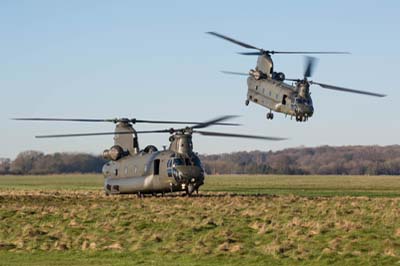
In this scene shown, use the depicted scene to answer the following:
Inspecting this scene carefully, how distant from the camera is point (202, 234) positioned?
98.5 ft

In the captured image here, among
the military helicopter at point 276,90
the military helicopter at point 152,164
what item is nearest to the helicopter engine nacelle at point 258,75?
the military helicopter at point 276,90

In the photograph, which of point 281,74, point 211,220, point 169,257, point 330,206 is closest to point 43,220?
point 211,220

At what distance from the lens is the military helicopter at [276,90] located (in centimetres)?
6056

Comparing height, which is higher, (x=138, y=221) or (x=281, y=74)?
(x=281, y=74)

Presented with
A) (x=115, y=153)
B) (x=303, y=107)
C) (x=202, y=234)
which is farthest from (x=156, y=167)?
(x=202, y=234)

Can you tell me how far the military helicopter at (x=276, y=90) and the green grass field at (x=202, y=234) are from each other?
1719 centimetres

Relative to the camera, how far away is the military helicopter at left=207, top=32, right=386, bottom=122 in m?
60.6

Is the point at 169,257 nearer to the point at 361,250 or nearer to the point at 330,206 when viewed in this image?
Answer: the point at 361,250

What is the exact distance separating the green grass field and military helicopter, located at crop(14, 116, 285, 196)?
4.67 metres

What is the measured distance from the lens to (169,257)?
2555 cm

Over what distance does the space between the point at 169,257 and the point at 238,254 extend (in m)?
2.17

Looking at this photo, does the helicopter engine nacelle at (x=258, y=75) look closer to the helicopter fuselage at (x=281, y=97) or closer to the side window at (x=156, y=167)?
the helicopter fuselage at (x=281, y=97)

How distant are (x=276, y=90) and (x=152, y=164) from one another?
53.4 ft

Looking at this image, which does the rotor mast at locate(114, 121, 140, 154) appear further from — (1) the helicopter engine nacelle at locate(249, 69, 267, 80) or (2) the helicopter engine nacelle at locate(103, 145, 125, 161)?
(1) the helicopter engine nacelle at locate(249, 69, 267, 80)
